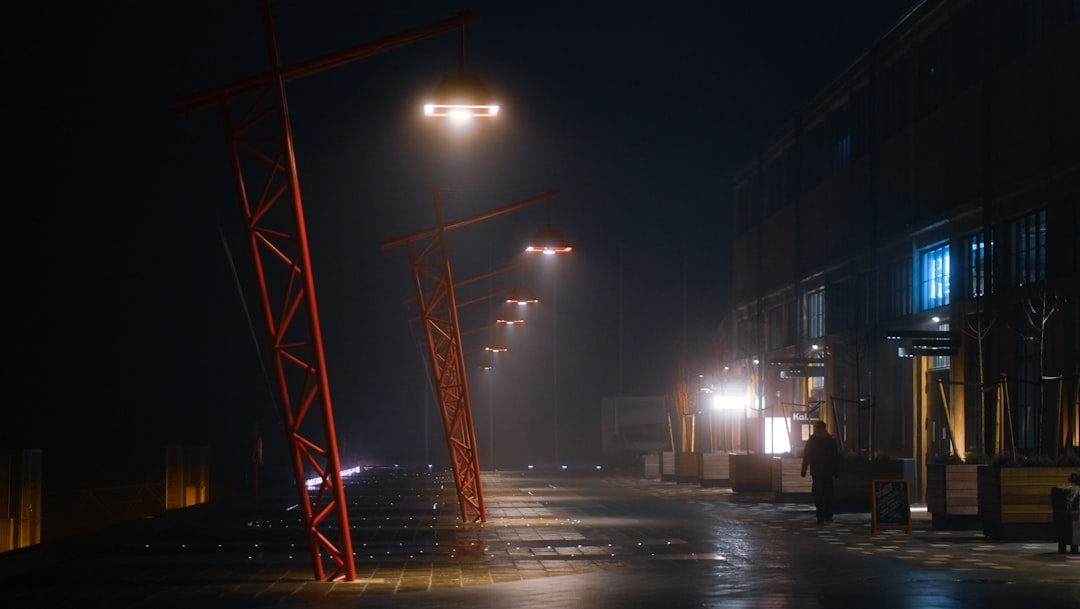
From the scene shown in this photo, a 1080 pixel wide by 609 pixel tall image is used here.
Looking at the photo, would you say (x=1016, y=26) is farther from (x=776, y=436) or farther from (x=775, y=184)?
(x=775, y=184)

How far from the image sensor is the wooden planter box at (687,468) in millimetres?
52875

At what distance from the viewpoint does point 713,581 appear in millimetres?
17016

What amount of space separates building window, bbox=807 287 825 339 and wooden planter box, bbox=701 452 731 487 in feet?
15.7

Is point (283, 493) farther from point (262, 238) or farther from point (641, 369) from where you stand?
point (641, 369)

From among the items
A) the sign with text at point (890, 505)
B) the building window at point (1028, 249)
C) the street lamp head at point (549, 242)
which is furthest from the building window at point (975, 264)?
the street lamp head at point (549, 242)

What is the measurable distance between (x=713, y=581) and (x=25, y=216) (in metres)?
43.5

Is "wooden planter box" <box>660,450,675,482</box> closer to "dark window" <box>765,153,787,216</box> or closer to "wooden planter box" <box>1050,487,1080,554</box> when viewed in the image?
"dark window" <box>765,153,787,216</box>

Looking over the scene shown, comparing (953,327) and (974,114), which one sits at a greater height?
(974,114)

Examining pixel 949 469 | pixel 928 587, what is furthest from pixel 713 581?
pixel 949 469

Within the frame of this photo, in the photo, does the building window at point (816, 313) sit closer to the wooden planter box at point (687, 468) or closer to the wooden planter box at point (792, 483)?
the wooden planter box at point (687, 468)

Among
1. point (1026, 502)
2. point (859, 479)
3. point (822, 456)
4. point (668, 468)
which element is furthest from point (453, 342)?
point (668, 468)

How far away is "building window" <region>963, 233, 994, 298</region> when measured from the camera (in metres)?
33.9

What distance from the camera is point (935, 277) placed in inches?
1495

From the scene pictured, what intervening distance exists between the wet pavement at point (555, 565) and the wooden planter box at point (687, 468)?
19.2 metres
